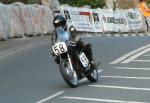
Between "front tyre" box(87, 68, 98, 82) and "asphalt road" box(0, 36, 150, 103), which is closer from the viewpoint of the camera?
"asphalt road" box(0, 36, 150, 103)

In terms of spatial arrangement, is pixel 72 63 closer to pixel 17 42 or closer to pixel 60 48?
pixel 60 48

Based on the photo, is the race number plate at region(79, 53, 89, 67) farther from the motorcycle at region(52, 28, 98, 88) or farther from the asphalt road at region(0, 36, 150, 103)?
the asphalt road at region(0, 36, 150, 103)

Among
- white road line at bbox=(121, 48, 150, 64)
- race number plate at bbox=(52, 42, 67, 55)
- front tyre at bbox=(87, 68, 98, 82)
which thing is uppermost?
race number plate at bbox=(52, 42, 67, 55)

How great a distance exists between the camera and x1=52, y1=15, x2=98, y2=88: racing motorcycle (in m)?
14.1

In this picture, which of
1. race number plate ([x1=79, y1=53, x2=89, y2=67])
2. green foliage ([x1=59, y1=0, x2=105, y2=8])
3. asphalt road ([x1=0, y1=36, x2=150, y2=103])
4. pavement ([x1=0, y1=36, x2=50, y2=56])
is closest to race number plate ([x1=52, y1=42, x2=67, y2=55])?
race number plate ([x1=79, y1=53, x2=89, y2=67])

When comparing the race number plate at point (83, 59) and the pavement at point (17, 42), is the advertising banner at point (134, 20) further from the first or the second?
the race number plate at point (83, 59)

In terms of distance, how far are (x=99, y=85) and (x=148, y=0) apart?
4622 cm

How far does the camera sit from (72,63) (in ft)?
47.9

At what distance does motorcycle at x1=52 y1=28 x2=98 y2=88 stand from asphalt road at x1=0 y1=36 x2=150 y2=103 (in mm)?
220

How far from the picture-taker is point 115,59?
64.2 feet

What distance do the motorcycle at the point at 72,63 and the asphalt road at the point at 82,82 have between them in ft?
0.72

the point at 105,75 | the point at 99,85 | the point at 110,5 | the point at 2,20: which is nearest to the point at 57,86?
the point at 99,85

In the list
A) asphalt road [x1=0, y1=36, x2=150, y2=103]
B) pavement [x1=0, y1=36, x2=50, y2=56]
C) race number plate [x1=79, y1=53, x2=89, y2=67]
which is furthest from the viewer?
pavement [x1=0, y1=36, x2=50, y2=56]

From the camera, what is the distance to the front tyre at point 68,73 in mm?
14188
